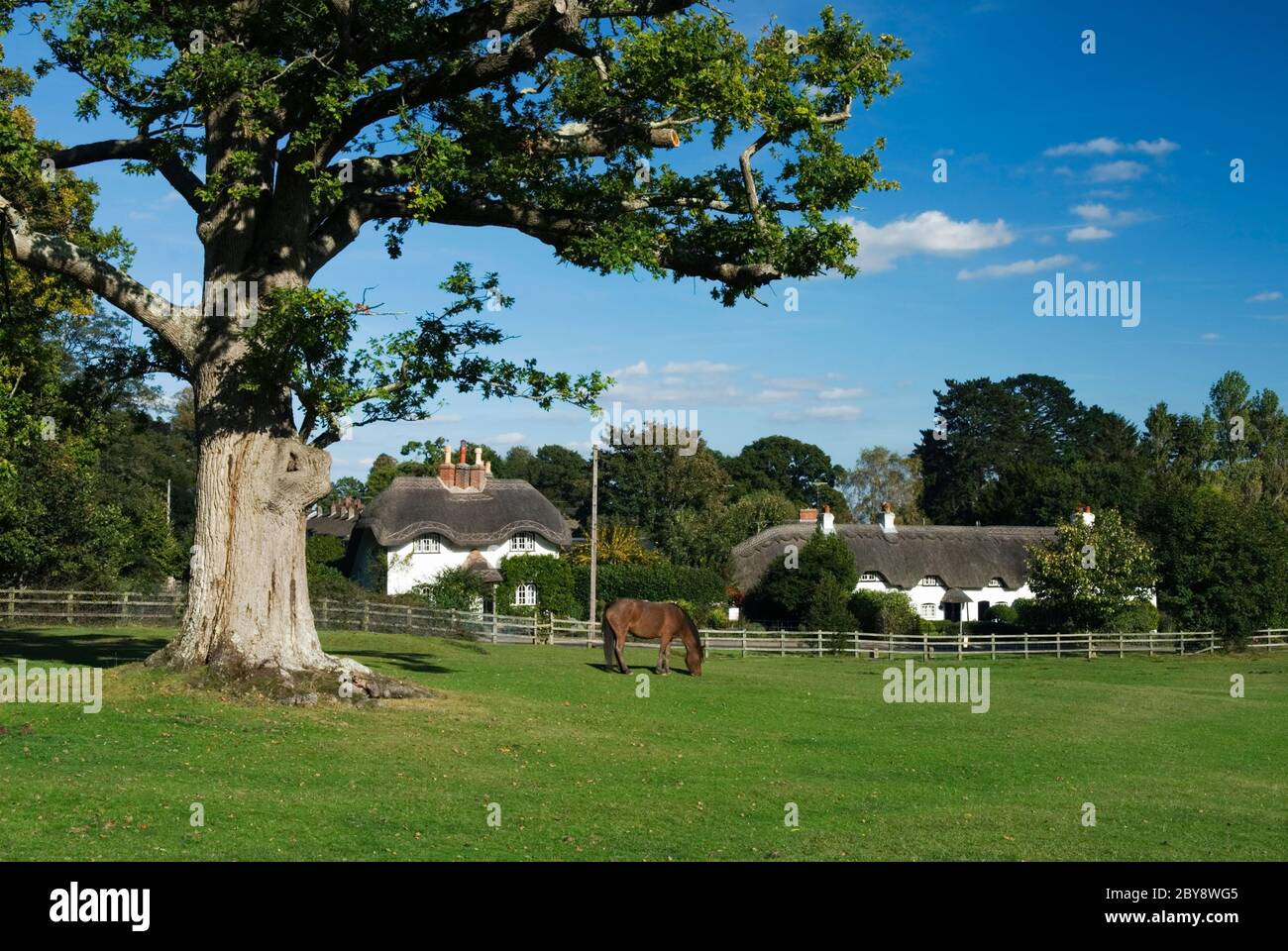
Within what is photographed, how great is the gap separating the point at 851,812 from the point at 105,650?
18339 millimetres

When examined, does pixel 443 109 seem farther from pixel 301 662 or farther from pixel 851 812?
pixel 851 812

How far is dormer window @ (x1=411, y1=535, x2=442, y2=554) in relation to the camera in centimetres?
6178

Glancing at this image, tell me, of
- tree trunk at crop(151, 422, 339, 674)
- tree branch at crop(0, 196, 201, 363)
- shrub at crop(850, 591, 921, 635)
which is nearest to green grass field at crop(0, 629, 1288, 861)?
tree trunk at crop(151, 422, 339, 674)

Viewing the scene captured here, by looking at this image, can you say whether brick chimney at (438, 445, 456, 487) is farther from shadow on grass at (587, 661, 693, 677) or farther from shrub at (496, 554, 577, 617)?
shadow on grass at (587, 661, 693, 677)

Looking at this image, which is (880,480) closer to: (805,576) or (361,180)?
(805,576)

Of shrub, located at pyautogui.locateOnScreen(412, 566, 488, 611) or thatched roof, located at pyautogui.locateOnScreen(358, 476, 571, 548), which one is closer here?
shrub, located at pyautogui.locateOnScreen(412, 566, 488, 611)

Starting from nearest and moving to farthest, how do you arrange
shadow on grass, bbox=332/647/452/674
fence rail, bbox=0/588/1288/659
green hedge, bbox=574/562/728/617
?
shadow on grass, bbox=332/647/452/674 → fence rail, bbox=0/588/1288/659 → green hedge, bbox=574/562/728/617

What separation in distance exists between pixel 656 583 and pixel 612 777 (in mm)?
43666

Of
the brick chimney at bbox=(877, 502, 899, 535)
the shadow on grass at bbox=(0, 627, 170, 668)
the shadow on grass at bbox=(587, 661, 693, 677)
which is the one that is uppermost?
the brick chimney at bbox=(877, 502, 899, 535)

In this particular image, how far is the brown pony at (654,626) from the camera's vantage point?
28.4 m

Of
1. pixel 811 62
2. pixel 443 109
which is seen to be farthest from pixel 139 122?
pixel 811 62

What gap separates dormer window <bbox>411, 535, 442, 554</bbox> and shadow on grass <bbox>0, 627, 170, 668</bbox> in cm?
2912

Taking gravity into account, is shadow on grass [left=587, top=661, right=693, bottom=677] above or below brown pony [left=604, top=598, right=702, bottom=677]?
below

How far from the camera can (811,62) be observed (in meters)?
18.8
